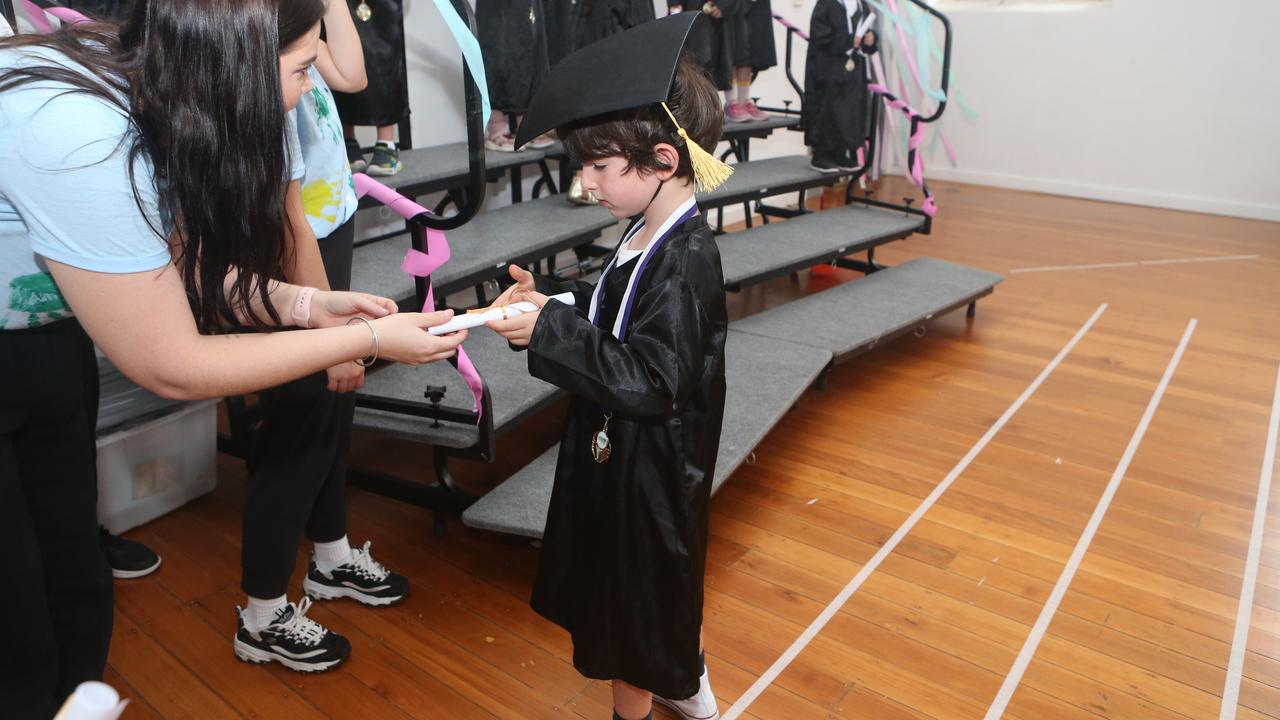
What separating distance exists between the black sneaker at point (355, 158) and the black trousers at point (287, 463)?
3.55ft

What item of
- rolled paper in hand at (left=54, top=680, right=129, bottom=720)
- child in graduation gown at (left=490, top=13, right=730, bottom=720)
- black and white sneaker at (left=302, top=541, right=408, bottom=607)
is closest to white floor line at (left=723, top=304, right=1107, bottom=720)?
child in graduation gown at (left=490, top=13, right=730, bottom=720)

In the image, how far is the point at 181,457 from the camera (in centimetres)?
237

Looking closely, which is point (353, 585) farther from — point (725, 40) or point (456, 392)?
point (725, 40)

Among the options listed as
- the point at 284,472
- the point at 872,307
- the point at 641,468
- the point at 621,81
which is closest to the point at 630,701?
the point at 641,468

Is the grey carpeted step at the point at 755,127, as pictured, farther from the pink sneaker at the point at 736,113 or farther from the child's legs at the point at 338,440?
the child's legs at the point at 338,440

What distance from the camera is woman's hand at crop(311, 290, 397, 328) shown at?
1.39m

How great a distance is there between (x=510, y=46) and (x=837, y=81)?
2.08 meters

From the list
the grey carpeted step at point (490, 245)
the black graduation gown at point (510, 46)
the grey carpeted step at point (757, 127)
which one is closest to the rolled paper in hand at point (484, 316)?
the grey carpeted step at point (490, 245)

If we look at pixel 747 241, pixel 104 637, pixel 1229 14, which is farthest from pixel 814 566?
pixel 1229 14

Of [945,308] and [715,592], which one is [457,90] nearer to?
[945,308]

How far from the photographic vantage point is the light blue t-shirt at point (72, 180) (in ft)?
3.04

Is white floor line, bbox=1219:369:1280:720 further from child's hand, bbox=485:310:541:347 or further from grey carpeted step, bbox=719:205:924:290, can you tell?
grey carpeted step, bbox=719:205:924:290

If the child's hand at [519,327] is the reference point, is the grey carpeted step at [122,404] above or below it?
below

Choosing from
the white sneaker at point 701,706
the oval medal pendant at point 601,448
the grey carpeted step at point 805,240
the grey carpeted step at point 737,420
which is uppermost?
the grey carpeted step at point 805,240
